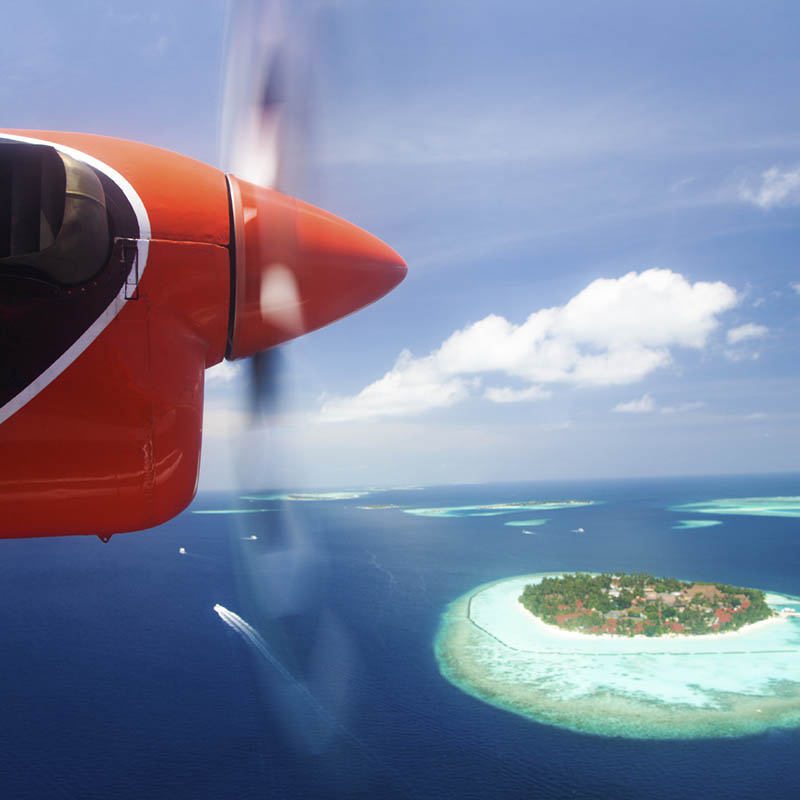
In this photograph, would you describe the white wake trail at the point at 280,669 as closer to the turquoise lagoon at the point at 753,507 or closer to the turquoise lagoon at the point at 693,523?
the turquoise lagoon at the point at 693,523

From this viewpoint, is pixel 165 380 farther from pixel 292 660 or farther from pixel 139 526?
pixel 292 660

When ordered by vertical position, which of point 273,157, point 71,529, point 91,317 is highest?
point 273,157

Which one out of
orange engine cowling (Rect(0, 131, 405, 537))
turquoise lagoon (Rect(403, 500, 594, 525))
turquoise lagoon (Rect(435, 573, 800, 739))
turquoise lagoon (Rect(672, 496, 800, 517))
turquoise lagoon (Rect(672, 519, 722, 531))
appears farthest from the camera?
turquoise lagoon (Rect(403, 500, 594, 525))

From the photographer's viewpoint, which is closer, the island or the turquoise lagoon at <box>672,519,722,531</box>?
the turquoise lagoon at <box>672,519,722,531</box>

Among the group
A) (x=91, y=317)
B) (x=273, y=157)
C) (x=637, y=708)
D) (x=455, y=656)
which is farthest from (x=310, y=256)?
(x=455, y=656)

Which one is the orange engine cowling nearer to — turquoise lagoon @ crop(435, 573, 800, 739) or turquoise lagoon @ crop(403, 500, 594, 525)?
turquoise lagoon @ crop(435, 573, 800, 739)

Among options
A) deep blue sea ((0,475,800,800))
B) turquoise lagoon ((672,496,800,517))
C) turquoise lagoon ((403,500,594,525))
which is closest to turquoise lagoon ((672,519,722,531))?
turquoise lagoon ((672,496,800,517))
